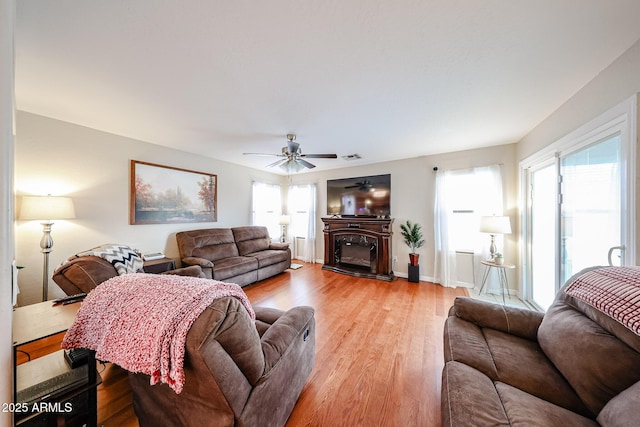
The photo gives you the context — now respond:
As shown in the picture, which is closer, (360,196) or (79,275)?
(79,275)

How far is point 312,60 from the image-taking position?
1497mm

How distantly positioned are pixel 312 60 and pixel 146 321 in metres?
1.82

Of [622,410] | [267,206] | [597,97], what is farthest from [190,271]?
[597,97]

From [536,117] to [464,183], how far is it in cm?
131

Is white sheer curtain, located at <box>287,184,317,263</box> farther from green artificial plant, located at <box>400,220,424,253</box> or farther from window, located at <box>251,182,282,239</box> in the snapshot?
green artificial plant, located at <box>400,220,424,253</box>

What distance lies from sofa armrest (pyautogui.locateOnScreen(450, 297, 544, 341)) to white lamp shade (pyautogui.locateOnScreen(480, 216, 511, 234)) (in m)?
1.60

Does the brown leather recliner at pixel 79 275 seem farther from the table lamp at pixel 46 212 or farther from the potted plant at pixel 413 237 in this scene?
the potted plant at pixel 413 237

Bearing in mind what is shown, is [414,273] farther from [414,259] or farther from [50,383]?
[50,383]

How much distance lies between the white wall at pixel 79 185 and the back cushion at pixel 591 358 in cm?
454

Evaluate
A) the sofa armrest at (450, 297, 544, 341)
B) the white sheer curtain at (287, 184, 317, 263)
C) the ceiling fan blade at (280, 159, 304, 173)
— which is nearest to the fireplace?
the white sheer curtain at (287, 184, 317, 263)

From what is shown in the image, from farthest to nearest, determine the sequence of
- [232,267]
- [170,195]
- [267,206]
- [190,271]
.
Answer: [267,206], [170,195], [232,267], [190,271]

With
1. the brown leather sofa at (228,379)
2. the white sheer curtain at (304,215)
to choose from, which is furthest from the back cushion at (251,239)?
the brown leather sofa at (228,379)

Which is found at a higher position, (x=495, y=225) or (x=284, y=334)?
(x=495, y=225)

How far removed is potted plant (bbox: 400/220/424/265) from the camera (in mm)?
3787
